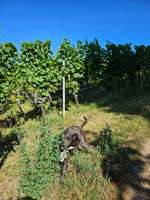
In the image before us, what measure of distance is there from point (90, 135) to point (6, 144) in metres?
6.17

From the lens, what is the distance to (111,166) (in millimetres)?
14789

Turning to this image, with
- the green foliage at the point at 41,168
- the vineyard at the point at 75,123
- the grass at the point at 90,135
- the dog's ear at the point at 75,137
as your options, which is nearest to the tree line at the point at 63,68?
the vineyard at the point at 75,123

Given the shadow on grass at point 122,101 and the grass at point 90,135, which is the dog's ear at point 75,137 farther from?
the shadow on grass at point 122,101

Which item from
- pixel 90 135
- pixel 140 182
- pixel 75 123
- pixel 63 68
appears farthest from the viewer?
pixel 63 68

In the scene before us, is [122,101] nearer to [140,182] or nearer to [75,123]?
[75,123]

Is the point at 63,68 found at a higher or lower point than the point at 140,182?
higher

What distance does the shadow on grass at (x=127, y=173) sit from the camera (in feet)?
43.1

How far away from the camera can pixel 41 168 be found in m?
11.2

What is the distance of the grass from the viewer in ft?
40.3

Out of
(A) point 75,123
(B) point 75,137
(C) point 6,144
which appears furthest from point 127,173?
(C) point 6,144

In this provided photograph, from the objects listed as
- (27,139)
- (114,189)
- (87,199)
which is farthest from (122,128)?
(87,199)

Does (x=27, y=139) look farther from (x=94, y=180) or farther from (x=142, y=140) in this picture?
(x=94, y=180)

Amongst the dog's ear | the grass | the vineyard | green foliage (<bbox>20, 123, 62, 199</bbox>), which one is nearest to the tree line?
the vineyard

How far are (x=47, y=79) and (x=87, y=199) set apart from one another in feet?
56.4
